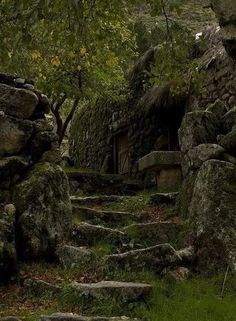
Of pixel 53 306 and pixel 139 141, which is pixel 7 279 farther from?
pixel 139 141

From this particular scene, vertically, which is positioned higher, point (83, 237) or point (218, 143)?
point (218, 143)

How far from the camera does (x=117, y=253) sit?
7.08 meters

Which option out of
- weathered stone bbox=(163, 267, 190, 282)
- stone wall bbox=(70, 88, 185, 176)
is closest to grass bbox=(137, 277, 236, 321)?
weathered stone bbox=(163, 267, 190, 282)

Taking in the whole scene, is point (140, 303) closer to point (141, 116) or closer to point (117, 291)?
point (117, 291)

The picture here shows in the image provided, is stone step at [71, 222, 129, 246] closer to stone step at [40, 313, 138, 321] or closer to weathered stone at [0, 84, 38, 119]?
weathered stone at [0, 84, 38, 119]

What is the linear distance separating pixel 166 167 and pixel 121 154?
15.1 ft

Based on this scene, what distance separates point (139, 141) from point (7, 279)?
8.62m

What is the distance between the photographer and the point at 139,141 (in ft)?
47.6

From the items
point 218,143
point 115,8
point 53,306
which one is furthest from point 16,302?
point 218,143

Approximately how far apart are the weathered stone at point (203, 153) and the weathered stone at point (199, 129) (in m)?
0.34

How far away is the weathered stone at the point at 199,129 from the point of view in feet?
27.8

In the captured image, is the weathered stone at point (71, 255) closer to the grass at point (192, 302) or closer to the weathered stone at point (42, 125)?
the grass at point (192, 302)

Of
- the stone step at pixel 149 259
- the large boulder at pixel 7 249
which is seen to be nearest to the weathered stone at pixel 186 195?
the stone step at pixel 149 259

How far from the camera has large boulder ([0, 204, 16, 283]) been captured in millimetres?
6246
